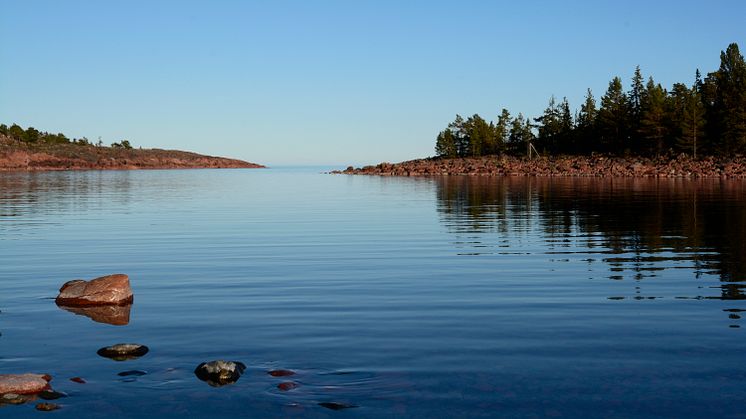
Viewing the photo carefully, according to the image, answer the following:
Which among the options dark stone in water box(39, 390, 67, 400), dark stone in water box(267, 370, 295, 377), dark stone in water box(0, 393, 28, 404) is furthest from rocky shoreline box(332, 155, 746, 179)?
dark stone in water box(0, 393, 28, 404)

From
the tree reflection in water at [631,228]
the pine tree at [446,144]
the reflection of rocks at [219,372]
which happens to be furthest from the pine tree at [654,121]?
the reflection of rocks at [219,372]

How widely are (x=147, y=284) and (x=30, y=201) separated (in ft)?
146

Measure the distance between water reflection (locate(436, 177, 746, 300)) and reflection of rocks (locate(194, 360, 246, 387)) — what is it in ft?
40.2

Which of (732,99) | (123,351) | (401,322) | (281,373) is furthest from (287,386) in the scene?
(732,99)

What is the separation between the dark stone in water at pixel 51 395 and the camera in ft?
33.4

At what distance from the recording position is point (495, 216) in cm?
4209

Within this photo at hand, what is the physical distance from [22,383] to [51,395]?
503 mm

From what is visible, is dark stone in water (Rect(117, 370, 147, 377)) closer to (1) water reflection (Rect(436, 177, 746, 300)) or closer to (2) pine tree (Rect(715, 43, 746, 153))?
(1) water reflection (Rect(436, 177, 746, 300))

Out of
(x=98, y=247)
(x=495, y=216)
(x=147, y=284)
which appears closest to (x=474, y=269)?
(x=147, y=284)

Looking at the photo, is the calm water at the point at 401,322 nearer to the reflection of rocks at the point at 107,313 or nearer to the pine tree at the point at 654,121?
the reflection of rocks at the point at 107,313

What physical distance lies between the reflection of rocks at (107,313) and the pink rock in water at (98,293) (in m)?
0.22

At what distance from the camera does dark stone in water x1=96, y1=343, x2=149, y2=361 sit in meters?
12.3

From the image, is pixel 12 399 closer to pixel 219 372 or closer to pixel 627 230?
pixel 219 372

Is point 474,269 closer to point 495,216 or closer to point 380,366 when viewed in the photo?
point 380,366
